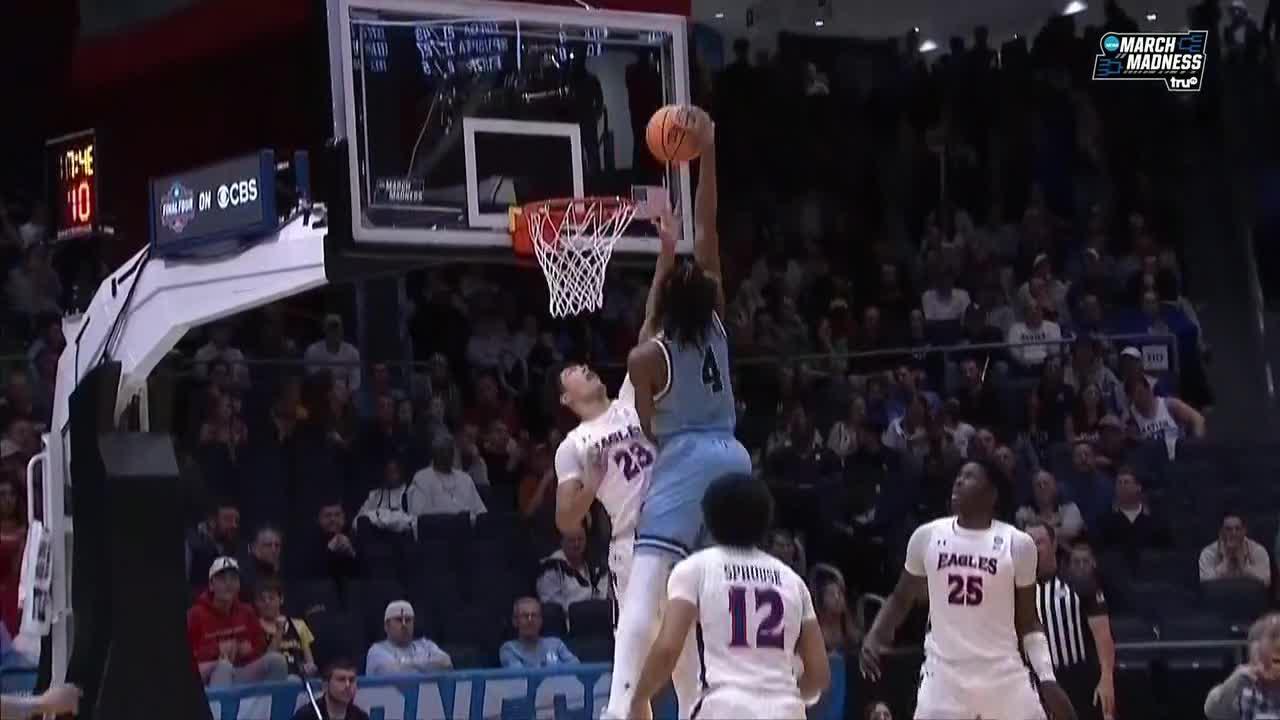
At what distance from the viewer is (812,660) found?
6.65 metres

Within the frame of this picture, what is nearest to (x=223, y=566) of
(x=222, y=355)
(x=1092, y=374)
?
(x=222, y=355)

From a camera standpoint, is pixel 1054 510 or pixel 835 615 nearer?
pixel 835 615

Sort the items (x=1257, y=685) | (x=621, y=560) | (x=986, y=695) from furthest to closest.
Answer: (x=1257, y=685)
(x=986, y=695)
(x=621, y=560)

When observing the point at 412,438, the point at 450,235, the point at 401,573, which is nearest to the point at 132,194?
the point at 412,438

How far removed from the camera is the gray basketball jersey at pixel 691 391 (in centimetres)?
734

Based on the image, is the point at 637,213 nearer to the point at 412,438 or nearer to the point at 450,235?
the point at 450,235

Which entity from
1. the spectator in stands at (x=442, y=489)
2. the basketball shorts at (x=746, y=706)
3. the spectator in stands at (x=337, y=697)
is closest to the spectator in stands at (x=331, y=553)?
the spectator in stands at (x=442, y=489)

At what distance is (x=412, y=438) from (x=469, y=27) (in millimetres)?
5594

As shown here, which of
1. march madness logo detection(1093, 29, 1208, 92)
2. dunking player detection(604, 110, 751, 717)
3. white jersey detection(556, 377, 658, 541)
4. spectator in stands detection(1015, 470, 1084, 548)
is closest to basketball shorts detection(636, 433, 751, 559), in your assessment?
dunking player detection(604, 110, 751, 717)

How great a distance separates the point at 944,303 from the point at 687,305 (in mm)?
11144

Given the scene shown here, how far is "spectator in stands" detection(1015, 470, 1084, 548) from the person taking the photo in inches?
570

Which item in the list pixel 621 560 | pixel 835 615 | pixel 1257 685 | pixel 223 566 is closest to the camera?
pixel 621 560

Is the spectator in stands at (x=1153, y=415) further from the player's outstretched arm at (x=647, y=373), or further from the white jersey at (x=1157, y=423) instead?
the player's outstretched arm at (x=647, y=373)

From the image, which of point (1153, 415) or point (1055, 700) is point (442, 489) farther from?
point (1055, 700)
